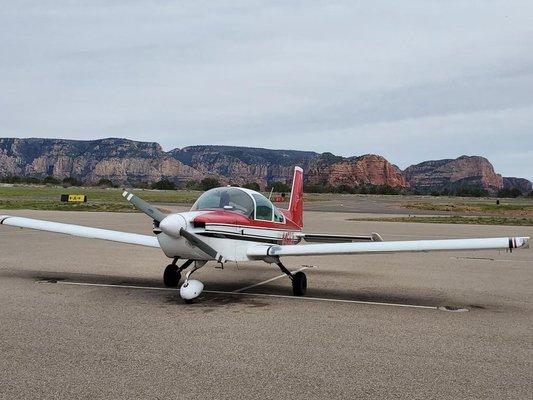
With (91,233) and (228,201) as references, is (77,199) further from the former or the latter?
(228,201)

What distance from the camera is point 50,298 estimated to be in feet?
29.5

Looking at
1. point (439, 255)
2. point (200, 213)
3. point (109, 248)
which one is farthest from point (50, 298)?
point (439, 255)

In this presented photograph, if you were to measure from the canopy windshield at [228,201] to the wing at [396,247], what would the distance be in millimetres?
751

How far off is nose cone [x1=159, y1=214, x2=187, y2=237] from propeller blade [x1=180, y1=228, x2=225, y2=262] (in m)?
0.07

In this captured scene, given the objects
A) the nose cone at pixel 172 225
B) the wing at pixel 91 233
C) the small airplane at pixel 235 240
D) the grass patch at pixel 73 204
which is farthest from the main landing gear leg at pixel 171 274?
the grass patch at pixel 73 204

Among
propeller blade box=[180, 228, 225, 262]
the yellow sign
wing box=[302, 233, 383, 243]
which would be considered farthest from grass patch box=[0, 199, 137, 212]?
propeller blade box=[180, 228, 225, 262]

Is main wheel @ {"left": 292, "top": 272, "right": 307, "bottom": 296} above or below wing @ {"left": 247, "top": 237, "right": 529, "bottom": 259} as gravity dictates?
below

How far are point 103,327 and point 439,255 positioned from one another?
13492mm

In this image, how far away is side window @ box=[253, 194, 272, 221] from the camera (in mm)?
10251

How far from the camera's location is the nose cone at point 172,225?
851 centimetres

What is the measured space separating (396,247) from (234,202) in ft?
9.91

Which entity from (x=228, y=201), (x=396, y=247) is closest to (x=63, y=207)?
(x=228, y=201)

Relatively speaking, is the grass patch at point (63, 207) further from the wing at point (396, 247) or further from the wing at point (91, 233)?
the wing at point (396, 247)

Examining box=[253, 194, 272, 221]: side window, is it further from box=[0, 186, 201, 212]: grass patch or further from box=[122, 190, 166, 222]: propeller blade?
box=[0, 186, 201, 212]: grass patch
